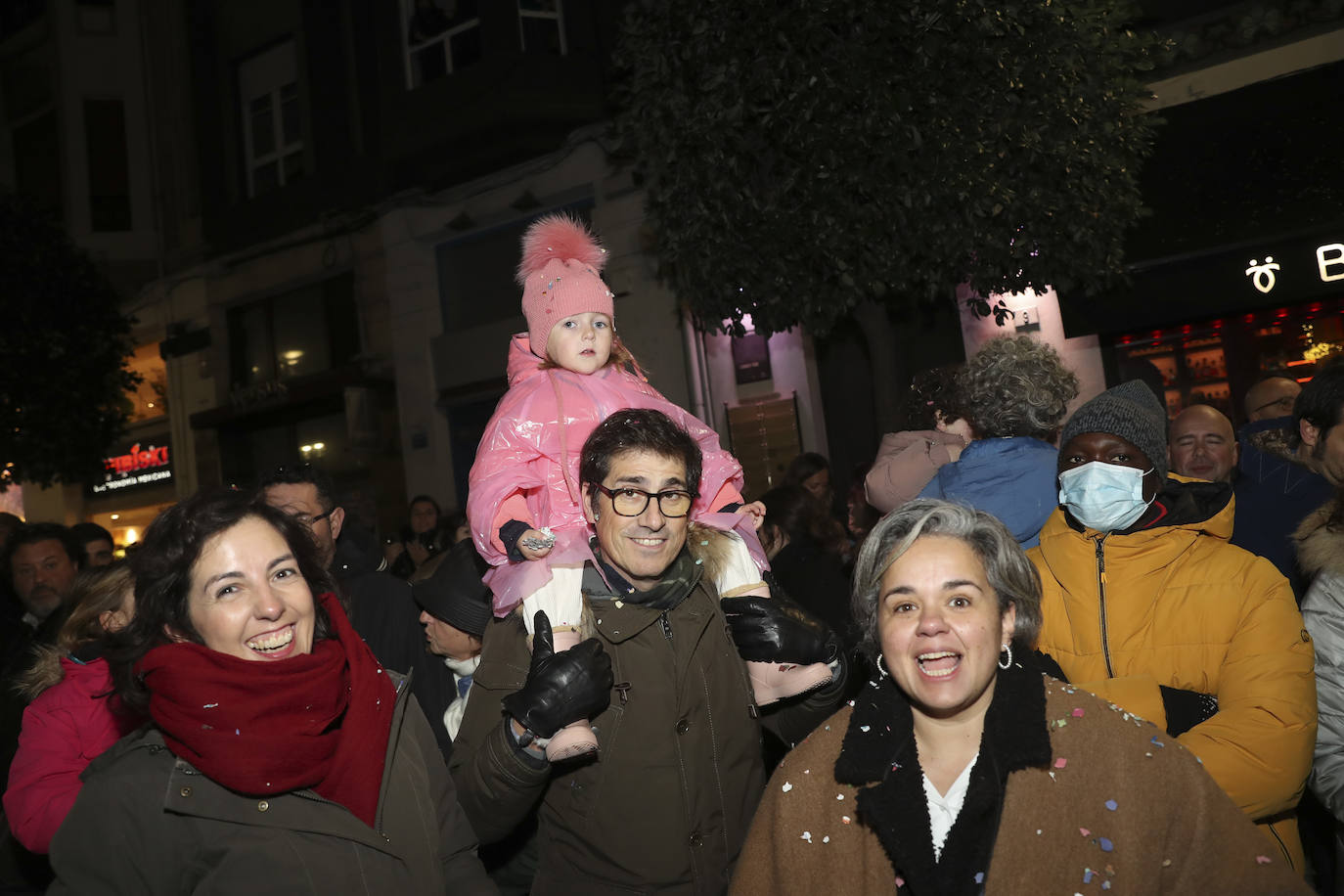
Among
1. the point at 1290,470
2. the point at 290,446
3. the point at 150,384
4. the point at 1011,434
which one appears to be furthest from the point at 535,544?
the point at 150,384

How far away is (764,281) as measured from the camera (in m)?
8.10

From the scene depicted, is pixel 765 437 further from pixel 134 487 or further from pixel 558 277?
pixel 134 487

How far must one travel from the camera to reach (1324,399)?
370 cm

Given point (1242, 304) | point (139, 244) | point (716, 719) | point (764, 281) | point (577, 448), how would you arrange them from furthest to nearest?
point (139, 244)
point (1242, 304)
point (764, 281)
point (577, 448)
point (716, 719)

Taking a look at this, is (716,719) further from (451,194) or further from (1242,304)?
(451,194)

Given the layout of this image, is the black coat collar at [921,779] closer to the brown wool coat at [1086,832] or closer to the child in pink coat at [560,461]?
the brown wool coat at [1086,832]

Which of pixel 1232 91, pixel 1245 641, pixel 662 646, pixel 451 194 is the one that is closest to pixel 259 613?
pixel 662 646

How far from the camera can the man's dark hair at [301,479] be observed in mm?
5070

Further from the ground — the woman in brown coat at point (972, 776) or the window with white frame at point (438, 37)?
the window with white frame at point (438, 37)

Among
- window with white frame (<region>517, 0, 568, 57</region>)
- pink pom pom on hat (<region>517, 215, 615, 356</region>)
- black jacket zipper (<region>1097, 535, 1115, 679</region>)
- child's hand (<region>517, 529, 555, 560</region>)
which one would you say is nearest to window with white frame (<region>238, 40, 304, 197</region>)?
window with white frame (<region>517, 0, 568, 57</region>)

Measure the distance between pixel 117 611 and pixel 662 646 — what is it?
2.07 metres

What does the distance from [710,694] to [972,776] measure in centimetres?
81

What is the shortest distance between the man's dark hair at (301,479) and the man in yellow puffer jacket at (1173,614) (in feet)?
11.2

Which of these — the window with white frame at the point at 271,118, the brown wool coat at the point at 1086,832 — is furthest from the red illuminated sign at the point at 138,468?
the brown wool coat at the point at 1086,832
